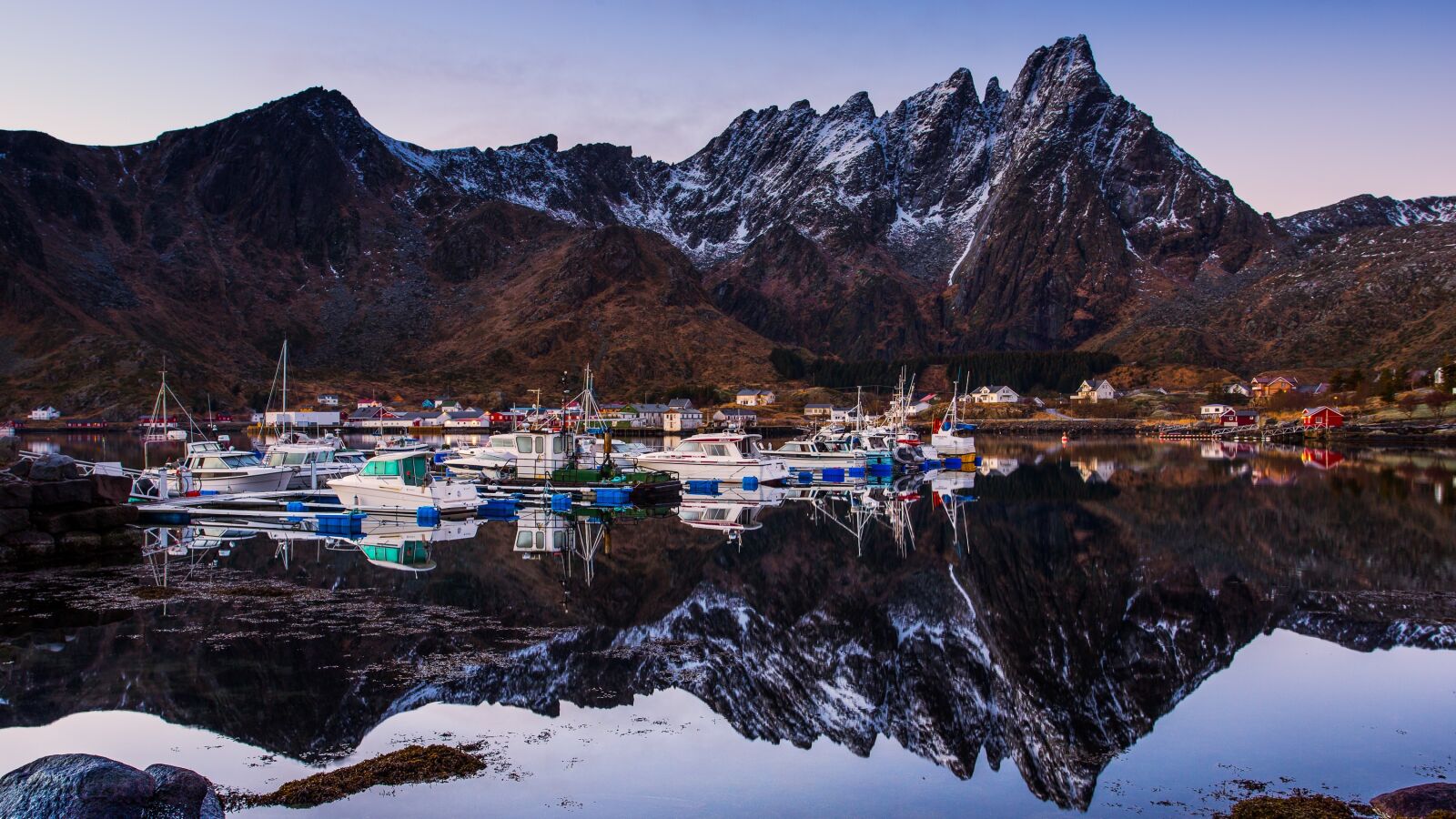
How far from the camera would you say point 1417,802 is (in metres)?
11.4

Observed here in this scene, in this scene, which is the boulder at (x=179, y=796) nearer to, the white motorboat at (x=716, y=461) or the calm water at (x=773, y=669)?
the calm water at (x=773, y=669)

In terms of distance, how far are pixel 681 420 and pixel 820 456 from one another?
79.5 metres

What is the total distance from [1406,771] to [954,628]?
393 inches

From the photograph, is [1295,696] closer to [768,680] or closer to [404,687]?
[768,680]

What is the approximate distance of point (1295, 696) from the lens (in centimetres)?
1702

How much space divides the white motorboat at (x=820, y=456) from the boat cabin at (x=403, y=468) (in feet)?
95.1

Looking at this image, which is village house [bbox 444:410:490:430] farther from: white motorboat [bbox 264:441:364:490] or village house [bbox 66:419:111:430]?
white motorboat [bbox 264:441:364:490]

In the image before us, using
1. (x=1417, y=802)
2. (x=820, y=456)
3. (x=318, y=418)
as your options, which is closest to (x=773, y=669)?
(x=1417, y=802)

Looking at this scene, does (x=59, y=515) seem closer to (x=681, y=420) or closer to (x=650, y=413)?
(x=681, y=420)

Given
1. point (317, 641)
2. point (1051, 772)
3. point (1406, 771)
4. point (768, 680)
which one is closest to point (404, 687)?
point (317, 641)

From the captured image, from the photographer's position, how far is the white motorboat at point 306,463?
52.8 m

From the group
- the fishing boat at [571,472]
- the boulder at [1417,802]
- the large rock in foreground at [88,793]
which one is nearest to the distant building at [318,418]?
the fishing boat at [571,472]

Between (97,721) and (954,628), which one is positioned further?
(954,628)

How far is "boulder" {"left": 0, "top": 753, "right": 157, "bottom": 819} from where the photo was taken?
8.85 meters
